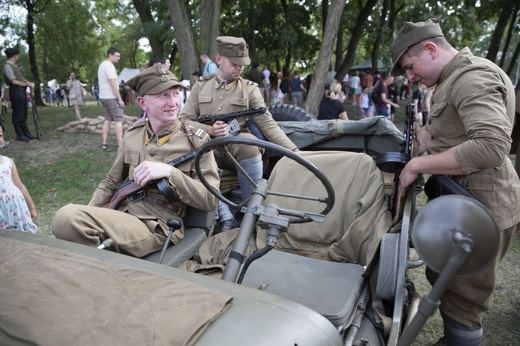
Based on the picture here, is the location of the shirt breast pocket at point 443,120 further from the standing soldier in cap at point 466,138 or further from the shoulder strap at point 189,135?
the shoulder strap at point 189,135

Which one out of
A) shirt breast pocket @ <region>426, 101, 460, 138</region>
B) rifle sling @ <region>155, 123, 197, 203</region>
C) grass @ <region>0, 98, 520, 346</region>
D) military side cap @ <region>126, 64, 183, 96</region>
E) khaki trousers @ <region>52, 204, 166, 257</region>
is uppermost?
military side cap @ <region>126, 64, 183, 96</region>

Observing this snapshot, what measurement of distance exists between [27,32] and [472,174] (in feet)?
75.0

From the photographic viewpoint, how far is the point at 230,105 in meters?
4.08

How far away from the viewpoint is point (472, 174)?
229 cm

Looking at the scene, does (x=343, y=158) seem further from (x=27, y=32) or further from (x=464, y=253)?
(x=27, y=32)

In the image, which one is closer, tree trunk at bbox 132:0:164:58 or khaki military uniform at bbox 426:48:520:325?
khaki military uniform at bbox 426:48:520:325

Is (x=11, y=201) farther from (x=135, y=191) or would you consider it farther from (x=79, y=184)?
(x=79, y=184)

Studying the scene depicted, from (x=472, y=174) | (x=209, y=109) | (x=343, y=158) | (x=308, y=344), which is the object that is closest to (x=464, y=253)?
(x=308, y=344)

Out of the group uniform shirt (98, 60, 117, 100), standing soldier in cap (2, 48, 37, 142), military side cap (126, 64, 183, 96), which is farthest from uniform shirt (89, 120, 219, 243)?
standing soldier in cap (2, 48, 37, 142)

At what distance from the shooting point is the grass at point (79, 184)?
125 inches

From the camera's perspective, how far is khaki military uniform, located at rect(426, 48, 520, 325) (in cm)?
205

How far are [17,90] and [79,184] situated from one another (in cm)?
392

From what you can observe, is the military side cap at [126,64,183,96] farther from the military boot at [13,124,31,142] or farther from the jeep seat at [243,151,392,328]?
the military boot at [13,124,31,142]

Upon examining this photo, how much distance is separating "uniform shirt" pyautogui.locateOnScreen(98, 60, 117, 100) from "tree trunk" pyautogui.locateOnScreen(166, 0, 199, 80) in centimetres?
170
